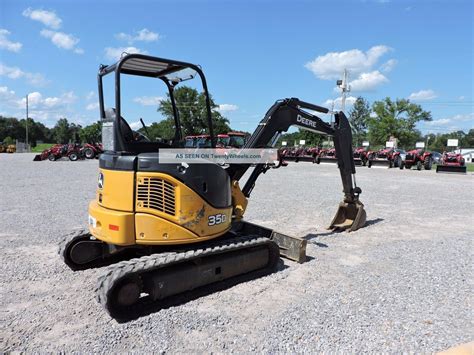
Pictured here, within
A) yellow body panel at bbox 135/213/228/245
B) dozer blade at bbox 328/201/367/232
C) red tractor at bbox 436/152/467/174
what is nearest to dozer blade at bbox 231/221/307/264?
yellow body panel at bbox 135/213/228/245

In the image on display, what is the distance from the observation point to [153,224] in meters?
4.20

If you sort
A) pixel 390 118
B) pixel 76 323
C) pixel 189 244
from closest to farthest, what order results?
1. pixel 76 323
2. pixel 189 244
3. pixel 390 118

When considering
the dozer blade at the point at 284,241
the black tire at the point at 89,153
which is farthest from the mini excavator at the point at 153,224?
the black tire at the point at 89,153

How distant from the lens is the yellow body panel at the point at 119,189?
13.8ft

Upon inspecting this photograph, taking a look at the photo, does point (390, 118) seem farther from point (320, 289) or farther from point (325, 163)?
point (320, 289)

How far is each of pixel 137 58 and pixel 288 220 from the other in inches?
216

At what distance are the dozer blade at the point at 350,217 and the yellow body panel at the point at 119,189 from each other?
200 inches

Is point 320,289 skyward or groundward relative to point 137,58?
groundward

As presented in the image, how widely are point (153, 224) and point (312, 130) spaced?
400 centimetres

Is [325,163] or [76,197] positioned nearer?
[76,197]

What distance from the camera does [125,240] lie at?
4.18 meters

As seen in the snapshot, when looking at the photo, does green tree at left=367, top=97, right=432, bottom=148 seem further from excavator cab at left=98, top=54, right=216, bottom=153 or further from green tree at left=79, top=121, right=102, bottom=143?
excavator cab at left=98, top=54, right=216, bottom=153

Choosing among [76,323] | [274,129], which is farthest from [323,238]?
[76,323]

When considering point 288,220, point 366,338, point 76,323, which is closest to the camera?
point 366,338
